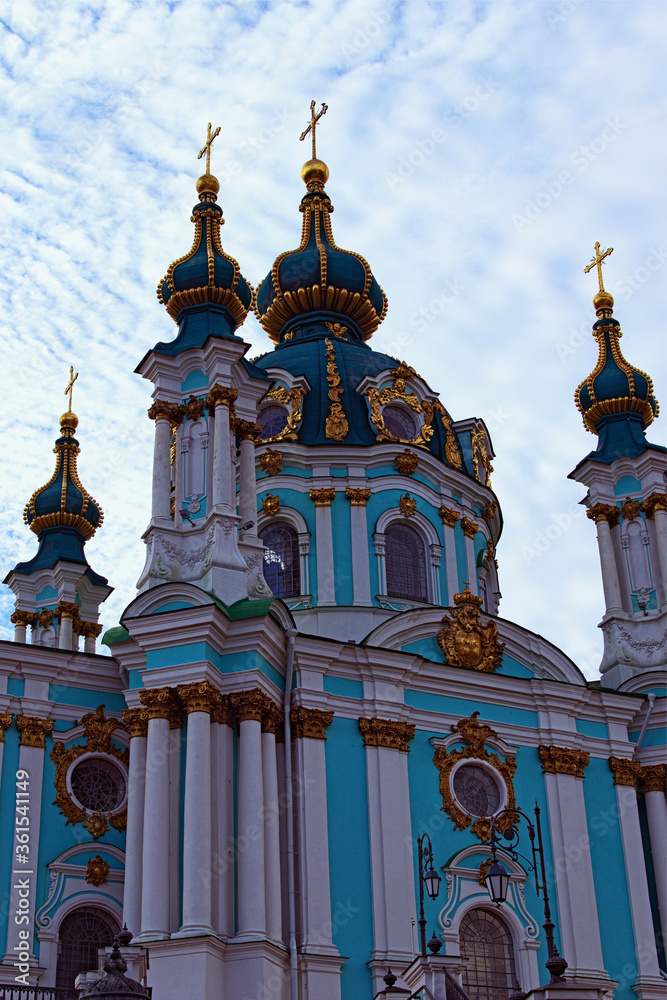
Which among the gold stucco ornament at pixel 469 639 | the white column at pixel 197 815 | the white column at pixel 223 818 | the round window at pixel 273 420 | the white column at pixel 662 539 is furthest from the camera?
the round window at pixel 273 420

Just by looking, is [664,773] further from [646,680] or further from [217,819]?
[217,819]

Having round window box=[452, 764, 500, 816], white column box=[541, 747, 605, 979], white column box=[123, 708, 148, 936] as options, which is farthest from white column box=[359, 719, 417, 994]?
white column box=[123, 708, 148, 936]

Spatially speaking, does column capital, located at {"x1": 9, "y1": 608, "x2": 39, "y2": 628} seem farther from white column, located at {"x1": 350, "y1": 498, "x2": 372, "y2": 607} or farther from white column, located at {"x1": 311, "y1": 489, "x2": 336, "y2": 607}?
white column, located at {"x1": 350, "y1": 498, "x2": 372, "y2": 607}

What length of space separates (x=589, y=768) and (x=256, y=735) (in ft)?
20.9

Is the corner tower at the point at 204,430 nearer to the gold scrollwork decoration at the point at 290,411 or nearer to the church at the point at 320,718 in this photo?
the church at the point at 320,718

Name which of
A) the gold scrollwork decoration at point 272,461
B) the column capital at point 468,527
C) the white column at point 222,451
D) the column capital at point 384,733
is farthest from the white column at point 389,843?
the gold scrollwork decoration at point 272,461

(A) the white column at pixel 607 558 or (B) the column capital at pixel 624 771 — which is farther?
(A) the white column at pixel 607 558

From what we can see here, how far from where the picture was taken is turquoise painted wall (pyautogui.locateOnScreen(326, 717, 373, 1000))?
687 inches

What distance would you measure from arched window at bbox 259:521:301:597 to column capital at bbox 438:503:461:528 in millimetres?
2722

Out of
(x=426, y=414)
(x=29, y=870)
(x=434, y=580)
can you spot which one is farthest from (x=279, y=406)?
(x=29, y=870)

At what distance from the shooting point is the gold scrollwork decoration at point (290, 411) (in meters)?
23.8

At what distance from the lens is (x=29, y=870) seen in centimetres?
1745

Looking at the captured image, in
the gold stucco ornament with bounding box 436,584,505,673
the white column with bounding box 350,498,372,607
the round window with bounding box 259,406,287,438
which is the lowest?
the gold stucco ornament with bounding box 436,584,505,673

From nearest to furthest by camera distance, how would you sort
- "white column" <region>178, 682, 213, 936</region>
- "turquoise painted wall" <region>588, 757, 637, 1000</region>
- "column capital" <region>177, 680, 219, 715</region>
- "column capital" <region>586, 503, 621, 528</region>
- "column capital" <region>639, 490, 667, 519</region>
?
"white column" <region>178, 682, 213, 936</region> < "column capital" <region>177, 680, 219, 715</region> < "turquoise painted wall" <region>588, 757, 637, 1000</region> < "column capital" <region>639, 490, 667, 519</region> < "column capital" <region>586, 503, 621, 528</region>
